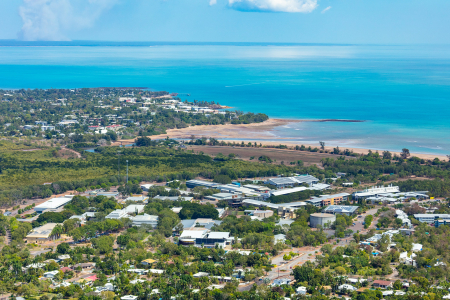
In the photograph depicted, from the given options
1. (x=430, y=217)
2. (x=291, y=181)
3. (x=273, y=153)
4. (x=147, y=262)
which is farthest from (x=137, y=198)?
(x=273, y=153)

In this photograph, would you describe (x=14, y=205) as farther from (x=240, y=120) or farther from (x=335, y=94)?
(x=335, y=94)

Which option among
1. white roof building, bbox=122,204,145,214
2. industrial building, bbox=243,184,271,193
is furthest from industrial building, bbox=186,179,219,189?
white roof building, bbox=122,204,145,214

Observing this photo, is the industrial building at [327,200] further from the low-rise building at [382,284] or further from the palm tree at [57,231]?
the palm tree at [57,231]

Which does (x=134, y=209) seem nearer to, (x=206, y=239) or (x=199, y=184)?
(x=206, y=239)

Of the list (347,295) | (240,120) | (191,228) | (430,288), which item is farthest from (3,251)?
(240,120)

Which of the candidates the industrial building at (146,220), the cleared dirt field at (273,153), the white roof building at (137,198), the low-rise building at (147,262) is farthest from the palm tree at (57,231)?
the cleared dirt field at (273,153)

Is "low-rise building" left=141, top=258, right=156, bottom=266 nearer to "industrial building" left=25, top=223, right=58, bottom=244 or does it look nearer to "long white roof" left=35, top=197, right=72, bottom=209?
"industrial building" left=25, top=223, right=58, bottom=244
